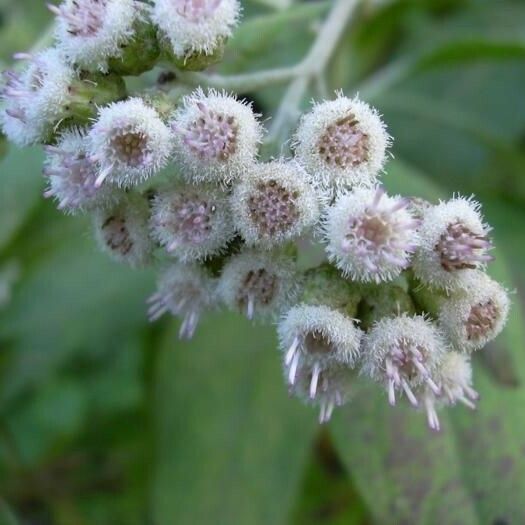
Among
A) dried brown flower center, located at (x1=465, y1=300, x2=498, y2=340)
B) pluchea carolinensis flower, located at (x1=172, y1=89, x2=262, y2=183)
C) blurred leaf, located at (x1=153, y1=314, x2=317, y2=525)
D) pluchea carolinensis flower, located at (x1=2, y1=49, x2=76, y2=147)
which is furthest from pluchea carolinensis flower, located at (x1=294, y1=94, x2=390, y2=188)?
blurred leaf, located at (x1=153, y1=314, x2=317, y2=525)

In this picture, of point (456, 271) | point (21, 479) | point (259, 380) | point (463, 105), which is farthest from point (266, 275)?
point (463, 105)

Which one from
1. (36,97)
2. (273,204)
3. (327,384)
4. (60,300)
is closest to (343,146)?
(273,204)

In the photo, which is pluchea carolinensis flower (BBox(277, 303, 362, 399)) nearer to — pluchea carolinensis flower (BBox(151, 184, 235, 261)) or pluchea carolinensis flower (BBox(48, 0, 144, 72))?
pluchea carolinensis flower (BBox(151, 184, 235, 261))

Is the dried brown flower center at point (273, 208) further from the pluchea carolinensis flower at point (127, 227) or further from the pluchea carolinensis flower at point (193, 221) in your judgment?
the pluchea carolinensis flower at point (127, 227)

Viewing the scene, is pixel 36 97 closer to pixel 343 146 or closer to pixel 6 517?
pixel 343 146

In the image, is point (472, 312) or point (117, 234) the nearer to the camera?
point (472, 312)

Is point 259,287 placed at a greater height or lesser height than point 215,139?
lesser

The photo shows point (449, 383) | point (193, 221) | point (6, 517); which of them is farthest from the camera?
point (6, 517)
